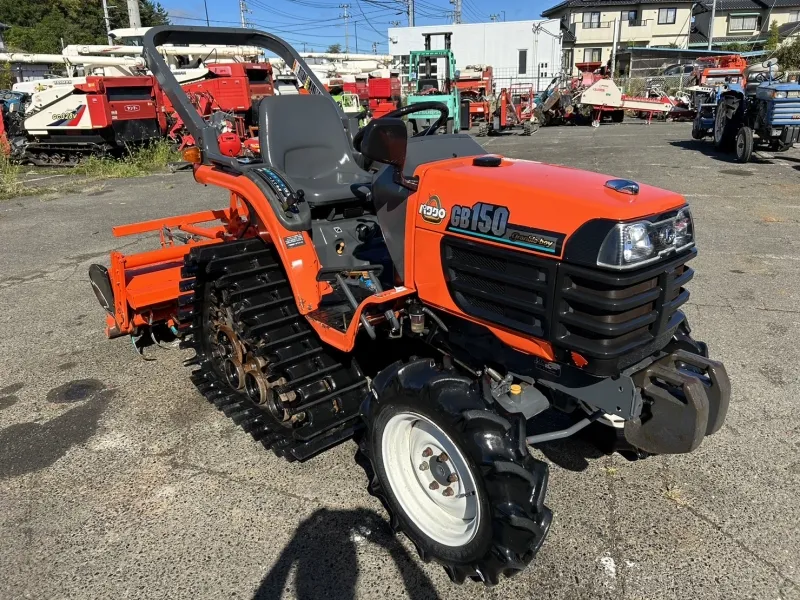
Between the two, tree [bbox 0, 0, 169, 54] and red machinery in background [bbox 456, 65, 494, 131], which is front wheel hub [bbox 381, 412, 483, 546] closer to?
red machinery in background [bbox 456, 65, 494, 131]

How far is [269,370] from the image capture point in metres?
3.07

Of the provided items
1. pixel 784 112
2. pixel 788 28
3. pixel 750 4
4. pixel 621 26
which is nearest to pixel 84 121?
pixel 784 112

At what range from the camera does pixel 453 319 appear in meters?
2.54

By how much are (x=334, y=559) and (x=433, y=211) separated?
1482mm

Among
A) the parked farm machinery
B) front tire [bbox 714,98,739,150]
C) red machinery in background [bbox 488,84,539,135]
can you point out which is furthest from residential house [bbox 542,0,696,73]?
front tire [bbox 714,98,739,150]

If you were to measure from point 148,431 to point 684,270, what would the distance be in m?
2.90

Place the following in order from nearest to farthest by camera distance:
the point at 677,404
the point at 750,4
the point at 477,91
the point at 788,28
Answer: the point at 677,404 → the point at 477,91 → the point at 788,28 → the point at 750,4

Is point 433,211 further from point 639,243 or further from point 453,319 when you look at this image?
point 639,243

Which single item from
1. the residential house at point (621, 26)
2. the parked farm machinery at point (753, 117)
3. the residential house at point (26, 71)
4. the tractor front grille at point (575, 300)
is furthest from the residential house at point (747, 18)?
the tractor front grille at point (575, 300)

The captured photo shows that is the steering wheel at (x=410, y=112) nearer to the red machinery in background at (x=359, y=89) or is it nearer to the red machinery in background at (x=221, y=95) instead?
the red machinery in background at (x=221, y=95)

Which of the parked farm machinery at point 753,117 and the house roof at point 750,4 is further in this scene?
the house roof at point 750,4

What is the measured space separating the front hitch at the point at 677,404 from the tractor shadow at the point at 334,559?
1.06 meters

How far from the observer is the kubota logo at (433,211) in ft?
7.85

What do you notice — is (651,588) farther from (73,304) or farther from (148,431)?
(73,304)
